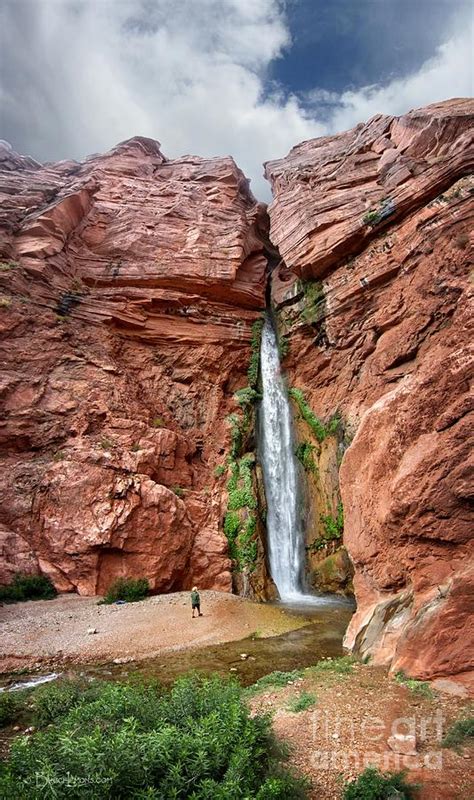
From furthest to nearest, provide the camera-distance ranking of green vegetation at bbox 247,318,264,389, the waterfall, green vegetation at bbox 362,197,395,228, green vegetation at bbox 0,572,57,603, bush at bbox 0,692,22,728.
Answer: green vegetation at bbox 247,318,264,389
green vegetation at bbox 362,197,395,228
the waterfall
green vegetation at bbox 0,572,57,603
bush at bbox 0,692,22,728

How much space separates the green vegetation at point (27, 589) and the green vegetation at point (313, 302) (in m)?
18.0

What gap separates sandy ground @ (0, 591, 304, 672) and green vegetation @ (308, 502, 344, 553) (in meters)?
4.86

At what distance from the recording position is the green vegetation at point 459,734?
A: 215 inches

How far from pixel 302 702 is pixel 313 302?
20.8 m

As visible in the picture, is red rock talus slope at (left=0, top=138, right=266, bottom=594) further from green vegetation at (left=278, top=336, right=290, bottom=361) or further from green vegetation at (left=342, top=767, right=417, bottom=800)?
green vegetation at (left=342, top=767, right=417, bottom=800)

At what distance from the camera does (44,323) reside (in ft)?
72.6

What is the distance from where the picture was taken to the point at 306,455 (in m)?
23.0

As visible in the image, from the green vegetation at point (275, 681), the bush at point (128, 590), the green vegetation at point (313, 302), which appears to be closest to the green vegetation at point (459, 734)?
the green vegetation at point (275, 681)

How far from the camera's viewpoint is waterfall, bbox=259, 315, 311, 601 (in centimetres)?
A: 2028

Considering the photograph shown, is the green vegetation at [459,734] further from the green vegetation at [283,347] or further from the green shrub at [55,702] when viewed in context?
the green vegetation at [283,347]

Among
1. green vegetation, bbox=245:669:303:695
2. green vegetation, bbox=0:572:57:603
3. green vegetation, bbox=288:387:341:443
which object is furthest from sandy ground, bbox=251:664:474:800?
green vegetation, bbox=288:387:341:443

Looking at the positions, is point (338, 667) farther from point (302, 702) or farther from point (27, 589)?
point (27, 589)

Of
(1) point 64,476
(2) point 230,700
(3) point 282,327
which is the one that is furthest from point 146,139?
(2) point 230,700

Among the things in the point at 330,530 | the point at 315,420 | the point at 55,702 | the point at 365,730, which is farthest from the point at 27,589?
the point at 315,420
